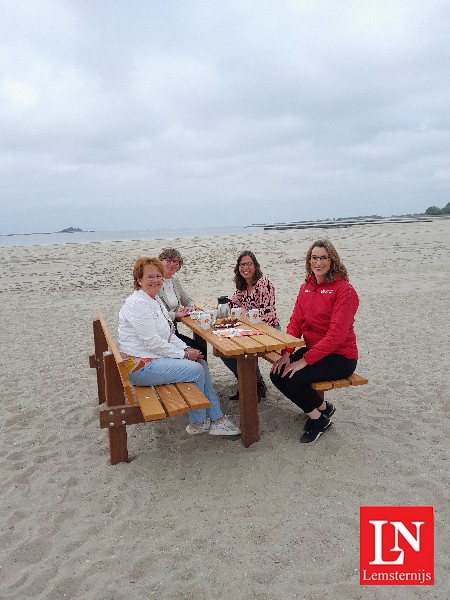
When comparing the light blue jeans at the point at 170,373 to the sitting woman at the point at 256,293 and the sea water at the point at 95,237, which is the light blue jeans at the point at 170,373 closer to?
the sitting woman at the point at 256,293

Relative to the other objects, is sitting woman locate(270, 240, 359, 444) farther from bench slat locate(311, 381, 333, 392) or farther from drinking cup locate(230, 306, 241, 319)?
drinking cup locate(230, 306, 241, 319)

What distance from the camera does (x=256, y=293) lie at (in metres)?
5.06

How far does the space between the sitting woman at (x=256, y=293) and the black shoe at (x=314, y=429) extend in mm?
1032

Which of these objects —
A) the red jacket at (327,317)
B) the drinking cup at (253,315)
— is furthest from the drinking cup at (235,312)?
the red jacket at (327,317)

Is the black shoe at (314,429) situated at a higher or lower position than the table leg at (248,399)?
lower

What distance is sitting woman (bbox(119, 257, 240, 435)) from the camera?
3.86m

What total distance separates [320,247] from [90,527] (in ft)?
9.37

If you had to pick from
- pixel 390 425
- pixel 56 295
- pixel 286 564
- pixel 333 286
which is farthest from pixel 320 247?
pixel 56 295

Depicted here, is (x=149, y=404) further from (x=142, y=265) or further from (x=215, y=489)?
(x=142, y=265)

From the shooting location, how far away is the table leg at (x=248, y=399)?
3858 mm

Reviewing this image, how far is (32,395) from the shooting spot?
542 cm

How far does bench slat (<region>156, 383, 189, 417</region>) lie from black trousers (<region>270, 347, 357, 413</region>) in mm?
966

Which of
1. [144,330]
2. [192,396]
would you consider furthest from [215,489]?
[144,330]

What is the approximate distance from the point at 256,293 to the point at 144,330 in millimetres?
1618
